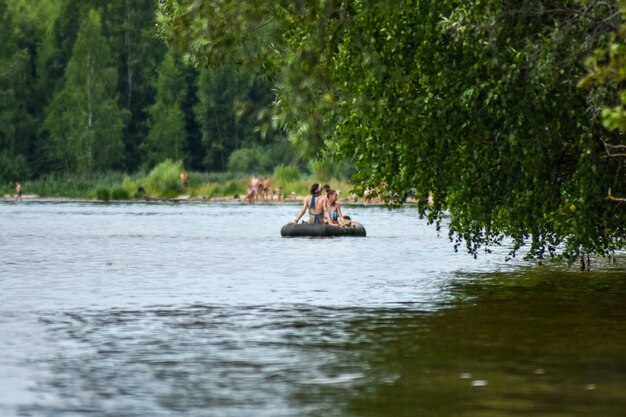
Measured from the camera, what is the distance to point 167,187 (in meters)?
86.1

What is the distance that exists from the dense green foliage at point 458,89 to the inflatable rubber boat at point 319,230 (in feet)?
54.1

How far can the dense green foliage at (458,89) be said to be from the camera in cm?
1493

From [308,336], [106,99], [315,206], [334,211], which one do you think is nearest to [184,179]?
[106,99]

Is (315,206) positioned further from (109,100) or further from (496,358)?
(109,100)

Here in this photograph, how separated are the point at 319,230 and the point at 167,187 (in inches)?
2007

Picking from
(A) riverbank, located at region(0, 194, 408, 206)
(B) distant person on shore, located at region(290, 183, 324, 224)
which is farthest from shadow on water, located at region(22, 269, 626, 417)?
(A) riverbank, located at region(0, 194, 408, 206)

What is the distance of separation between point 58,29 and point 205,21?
99661mm

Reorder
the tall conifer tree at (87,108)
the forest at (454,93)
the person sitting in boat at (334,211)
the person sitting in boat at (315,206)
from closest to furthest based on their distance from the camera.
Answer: the forest at (454,93) < the person sitting in boat at (315,206) < the person sitting in boat at (334,211) < the tall conifer tree at (87,108)

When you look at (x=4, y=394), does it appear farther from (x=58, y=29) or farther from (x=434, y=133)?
(x=58, y=29)

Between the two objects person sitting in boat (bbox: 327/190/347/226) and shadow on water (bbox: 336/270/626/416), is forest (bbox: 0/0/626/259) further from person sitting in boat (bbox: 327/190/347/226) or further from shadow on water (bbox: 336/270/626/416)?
person sitting in boat (bbox: 327/190/347/226)

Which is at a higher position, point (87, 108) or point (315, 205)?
point (87, 108)

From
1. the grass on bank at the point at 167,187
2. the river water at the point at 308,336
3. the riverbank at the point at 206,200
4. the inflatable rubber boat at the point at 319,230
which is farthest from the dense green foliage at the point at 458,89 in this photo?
the grass on bank at the point at 167,187

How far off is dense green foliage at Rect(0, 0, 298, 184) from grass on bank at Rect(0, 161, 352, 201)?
24.7 ft

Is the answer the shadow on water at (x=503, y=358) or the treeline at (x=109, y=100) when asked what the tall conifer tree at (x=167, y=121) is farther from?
the shadow on water at (x=503, y=358)
